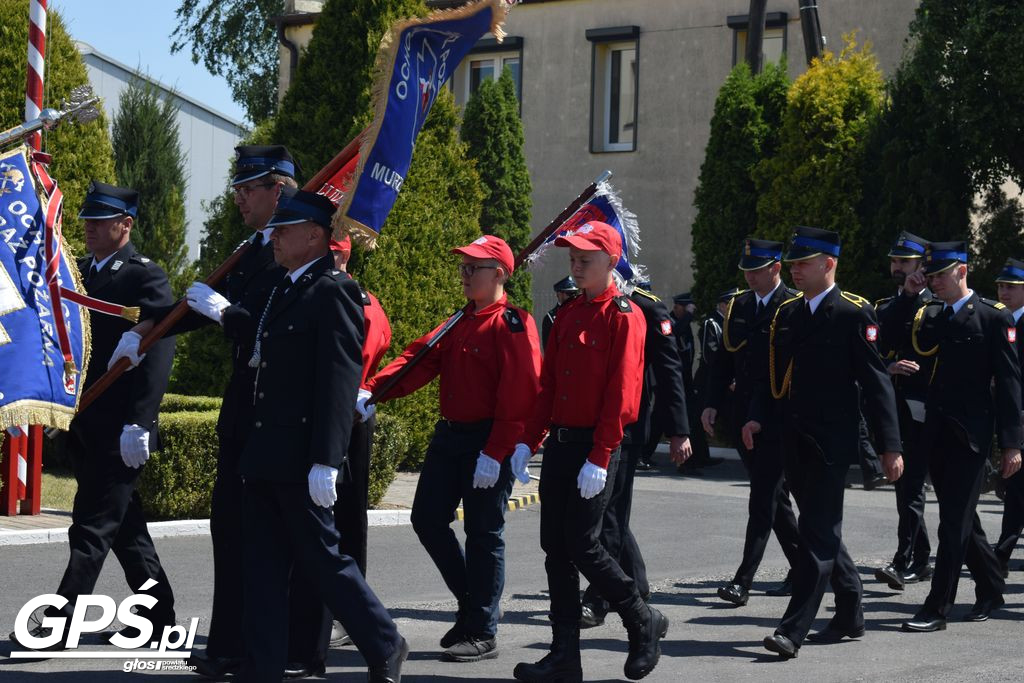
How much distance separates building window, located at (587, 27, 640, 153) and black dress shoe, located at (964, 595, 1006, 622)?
1709 centimetres

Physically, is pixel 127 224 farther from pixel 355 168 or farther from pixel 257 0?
pixel 257 0

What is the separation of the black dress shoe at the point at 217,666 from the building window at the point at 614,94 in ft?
63.6

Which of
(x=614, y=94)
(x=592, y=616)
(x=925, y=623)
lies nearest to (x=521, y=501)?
(x=592, y=616)

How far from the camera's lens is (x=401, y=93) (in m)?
6.68

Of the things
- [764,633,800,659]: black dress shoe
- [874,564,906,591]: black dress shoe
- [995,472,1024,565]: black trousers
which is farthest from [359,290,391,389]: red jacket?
[995,472,1024,565]: black trousers

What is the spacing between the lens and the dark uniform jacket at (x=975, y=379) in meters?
8.59

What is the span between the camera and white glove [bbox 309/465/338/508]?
5.86 meters

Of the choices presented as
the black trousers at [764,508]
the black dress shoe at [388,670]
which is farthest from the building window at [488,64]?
the black dress shoe at [388,670]

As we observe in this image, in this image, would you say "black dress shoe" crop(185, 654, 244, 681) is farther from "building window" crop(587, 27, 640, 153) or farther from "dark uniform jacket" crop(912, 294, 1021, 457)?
"building window" crop(587, 27, 640, 153)

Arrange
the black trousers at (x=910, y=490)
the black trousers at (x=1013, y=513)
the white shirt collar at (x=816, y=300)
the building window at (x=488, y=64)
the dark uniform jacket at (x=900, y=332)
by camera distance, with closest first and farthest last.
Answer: the white shirt collar at (x=816, y=300)
the black trousers at (x=910, y=490)
the dark uniform jacket at (x=900, y=332)
the black trousers at (x=1013, y=513)
the building window at (x=488, y=64)

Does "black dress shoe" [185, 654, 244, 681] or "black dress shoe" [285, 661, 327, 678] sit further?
"black dress shoe" [285, 661, 327, 678]

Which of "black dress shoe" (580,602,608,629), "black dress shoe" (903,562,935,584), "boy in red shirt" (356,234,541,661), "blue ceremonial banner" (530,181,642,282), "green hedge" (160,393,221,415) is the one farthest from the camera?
"green hedge" (160,393,221,415)

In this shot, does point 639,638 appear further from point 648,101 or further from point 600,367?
point 648,101

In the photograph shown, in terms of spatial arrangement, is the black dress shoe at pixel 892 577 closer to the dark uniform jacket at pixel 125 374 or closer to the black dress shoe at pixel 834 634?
the black dress shoe at pixel 834 634
